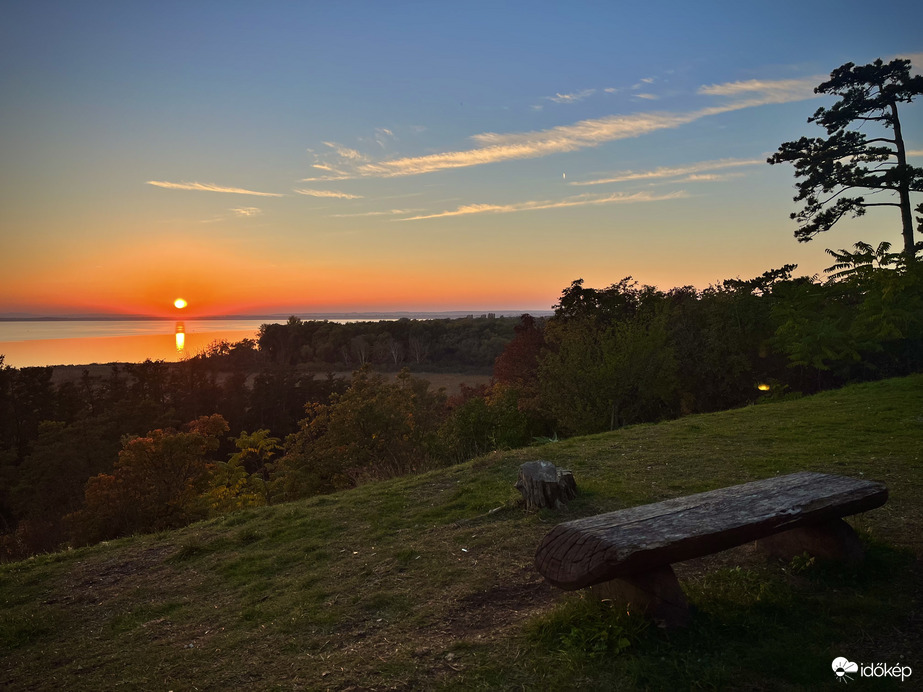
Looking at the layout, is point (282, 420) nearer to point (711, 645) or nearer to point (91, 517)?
point (91, 517)

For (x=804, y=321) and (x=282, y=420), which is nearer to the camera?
(x=804, y=321)

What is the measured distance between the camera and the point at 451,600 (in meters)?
4.73

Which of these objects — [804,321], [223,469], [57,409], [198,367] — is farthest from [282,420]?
[804,321]

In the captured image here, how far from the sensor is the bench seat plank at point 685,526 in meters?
3.39

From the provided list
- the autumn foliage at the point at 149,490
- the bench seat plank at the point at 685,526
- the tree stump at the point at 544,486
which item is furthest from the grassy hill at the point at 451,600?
the autumn foliage at the point at 149,490

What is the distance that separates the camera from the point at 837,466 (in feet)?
25.2

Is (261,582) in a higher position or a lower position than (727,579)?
lower

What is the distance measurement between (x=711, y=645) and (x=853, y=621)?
99cm

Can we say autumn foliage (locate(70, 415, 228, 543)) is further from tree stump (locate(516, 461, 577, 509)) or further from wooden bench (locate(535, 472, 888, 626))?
wooden bench (locate(535, 472, 888, 626))

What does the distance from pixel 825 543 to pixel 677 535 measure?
1.83 m

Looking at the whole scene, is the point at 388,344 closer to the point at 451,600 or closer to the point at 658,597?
the point at 451,600

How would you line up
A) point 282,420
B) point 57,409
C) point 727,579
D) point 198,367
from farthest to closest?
point 198,367
point 282,420
point 57,409
point 727,579

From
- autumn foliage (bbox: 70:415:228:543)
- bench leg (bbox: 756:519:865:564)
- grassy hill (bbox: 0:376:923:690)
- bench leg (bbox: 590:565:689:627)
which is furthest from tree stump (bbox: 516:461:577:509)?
autumn foliage (bbox: 70:415:228:543)

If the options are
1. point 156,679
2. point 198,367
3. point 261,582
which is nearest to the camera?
point 156,679
